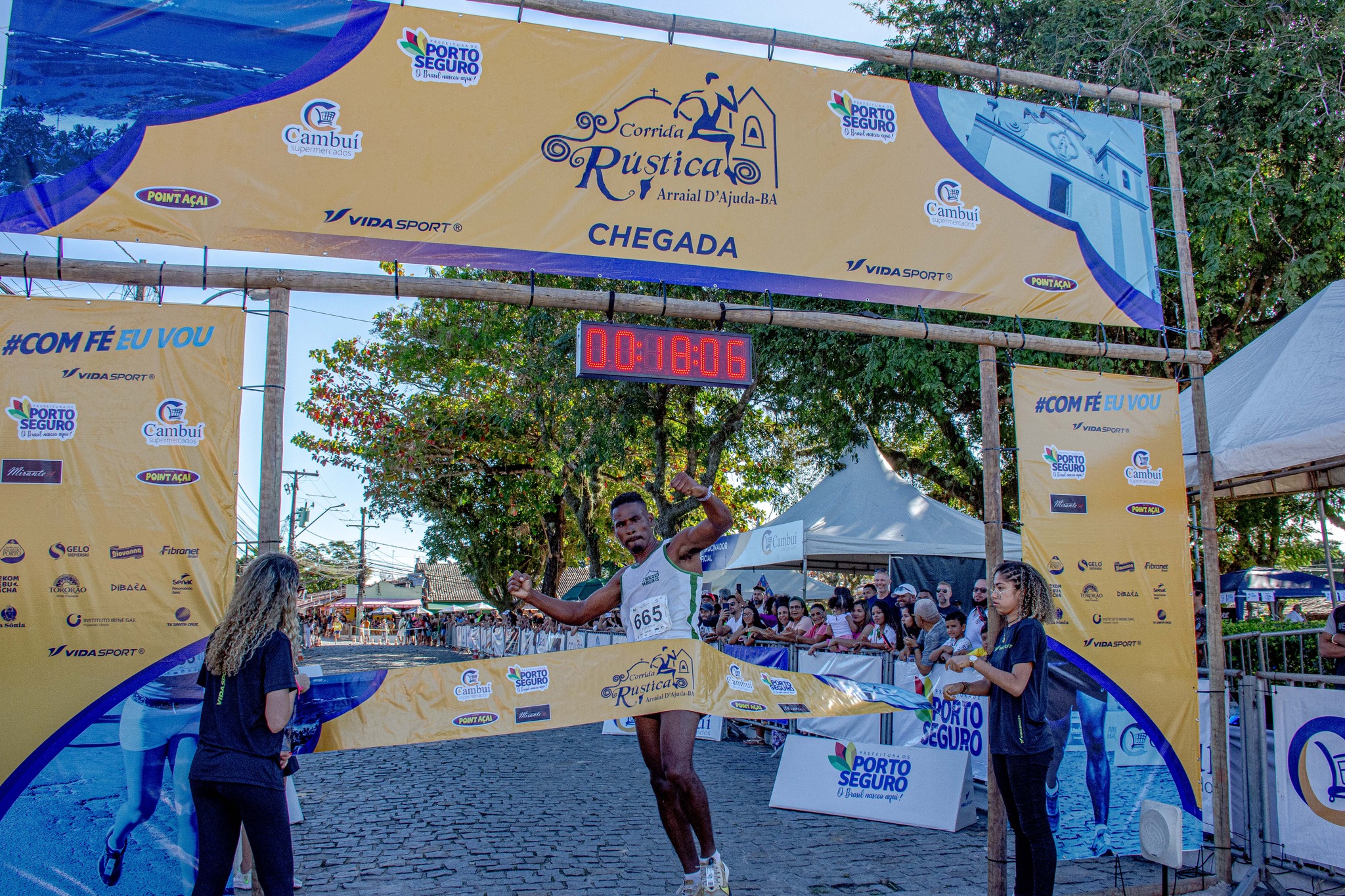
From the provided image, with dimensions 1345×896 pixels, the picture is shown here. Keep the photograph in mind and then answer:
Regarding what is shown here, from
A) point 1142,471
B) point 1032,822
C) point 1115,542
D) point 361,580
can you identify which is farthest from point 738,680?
point 361,580

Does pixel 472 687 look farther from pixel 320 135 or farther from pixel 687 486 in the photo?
pixel 320 135

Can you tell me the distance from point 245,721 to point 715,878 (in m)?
2.70

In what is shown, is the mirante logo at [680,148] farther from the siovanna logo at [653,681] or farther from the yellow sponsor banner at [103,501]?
the siovanna logo at [653,681]

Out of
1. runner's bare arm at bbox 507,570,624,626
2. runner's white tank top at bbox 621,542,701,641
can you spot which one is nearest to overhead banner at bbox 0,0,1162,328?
runner's white tank top at bbox 621,542,701,641

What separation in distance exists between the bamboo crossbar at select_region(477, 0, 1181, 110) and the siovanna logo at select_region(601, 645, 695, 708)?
4.12 meters

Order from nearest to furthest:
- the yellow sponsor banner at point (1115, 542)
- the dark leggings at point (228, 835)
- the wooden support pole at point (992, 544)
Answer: the dark leggings at point (228, 835), the wooden support pole at point (992, 544), the yellow sponsor banner at point (1115, 542)

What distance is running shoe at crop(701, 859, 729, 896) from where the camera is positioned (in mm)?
5105

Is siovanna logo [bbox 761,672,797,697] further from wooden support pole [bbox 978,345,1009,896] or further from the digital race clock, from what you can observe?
the digital race clock

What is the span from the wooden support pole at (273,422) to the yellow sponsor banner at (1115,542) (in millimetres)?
4522

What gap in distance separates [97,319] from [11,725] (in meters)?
2.08

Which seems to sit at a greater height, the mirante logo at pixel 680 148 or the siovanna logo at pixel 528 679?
the mirante logo at pixel 680 148

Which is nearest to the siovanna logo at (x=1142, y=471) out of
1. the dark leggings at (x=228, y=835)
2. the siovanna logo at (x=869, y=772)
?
the siovanna logo at (x=869, y=772)

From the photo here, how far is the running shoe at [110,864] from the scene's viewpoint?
4.61 m

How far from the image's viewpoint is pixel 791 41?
21.3ft
